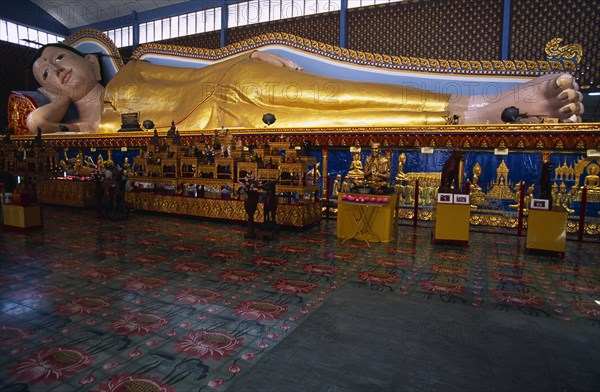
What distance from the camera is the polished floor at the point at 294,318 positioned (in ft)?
6.34

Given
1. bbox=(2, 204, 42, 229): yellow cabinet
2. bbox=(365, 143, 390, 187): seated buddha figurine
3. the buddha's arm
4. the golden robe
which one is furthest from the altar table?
the buddha's arm

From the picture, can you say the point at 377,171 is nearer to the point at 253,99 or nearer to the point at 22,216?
the point at 253,99

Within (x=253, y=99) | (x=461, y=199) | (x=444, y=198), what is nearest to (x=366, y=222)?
(x=444, y=198)

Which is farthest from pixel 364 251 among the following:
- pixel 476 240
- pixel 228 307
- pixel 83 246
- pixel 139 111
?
pixel 139 111

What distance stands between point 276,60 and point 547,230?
6.43 meters

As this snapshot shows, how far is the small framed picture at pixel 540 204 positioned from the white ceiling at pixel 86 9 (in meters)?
10.9

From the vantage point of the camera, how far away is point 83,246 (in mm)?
4547

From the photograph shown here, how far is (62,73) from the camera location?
1055 cm

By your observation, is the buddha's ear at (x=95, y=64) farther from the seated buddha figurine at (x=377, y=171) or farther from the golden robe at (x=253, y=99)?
the seated buddha figurine at (x=377, y=171)

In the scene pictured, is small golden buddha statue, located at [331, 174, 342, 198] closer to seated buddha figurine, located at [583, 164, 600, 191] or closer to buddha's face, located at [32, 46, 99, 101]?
seated buddha figurine, located at [583, 164, 600, 191]

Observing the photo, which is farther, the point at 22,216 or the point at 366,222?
the point at 22,216

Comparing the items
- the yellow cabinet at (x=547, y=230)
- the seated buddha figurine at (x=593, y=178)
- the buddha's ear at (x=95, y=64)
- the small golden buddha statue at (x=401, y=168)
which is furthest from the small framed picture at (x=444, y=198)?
the buddha's ear at (x=95, y=64)

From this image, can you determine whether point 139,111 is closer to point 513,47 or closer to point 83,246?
point 83,246

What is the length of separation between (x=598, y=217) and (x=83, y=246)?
21.8ft
